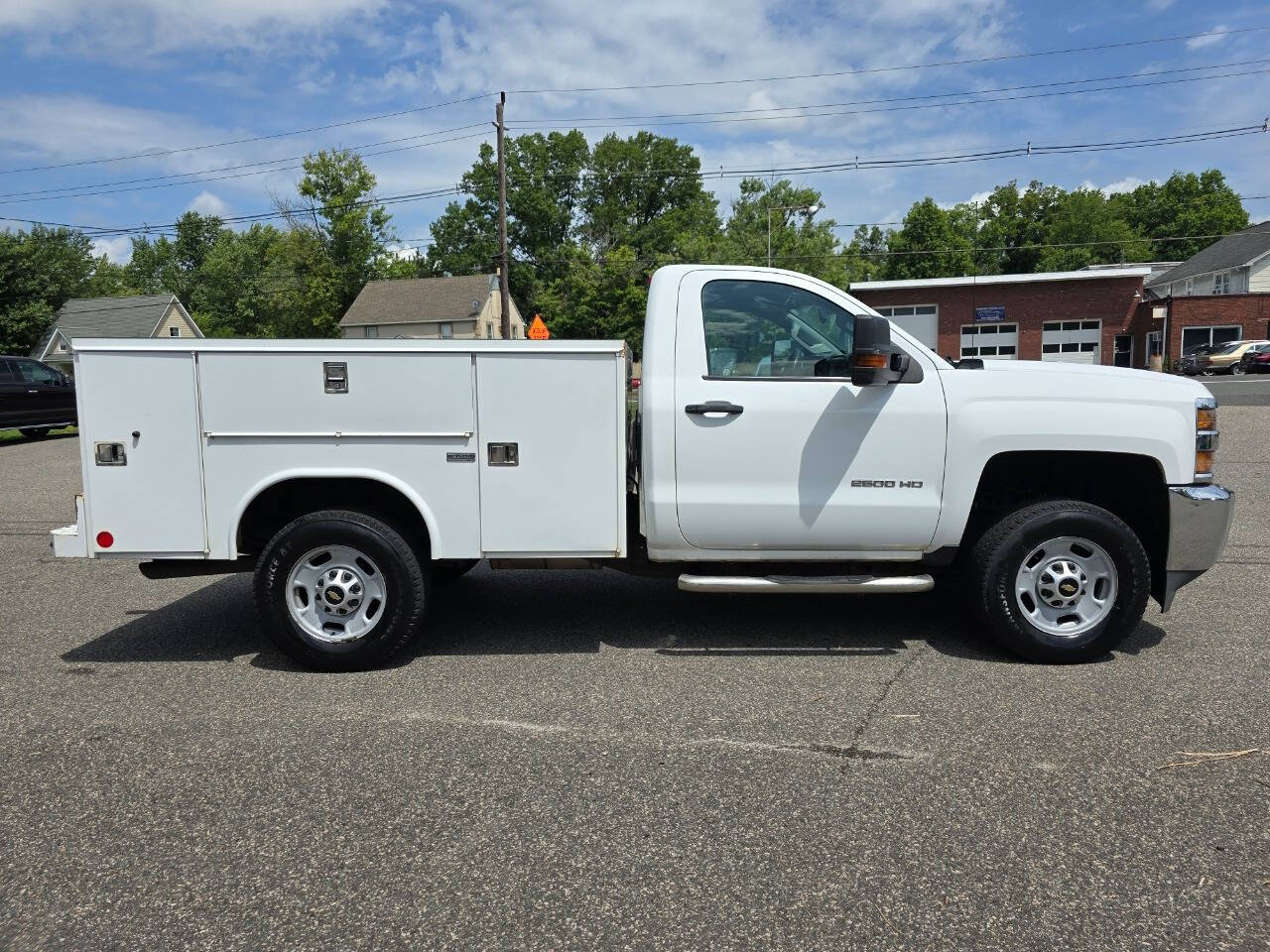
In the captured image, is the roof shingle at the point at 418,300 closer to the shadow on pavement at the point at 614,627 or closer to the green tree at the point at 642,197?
the green tree at the point at 642,197

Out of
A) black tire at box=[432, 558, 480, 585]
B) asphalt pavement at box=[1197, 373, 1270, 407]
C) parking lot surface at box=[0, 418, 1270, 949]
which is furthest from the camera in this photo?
asphalt pavement at box=[1197, 373, 1270, 407]

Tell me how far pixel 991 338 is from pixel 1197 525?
1700 inches

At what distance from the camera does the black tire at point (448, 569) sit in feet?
19.3

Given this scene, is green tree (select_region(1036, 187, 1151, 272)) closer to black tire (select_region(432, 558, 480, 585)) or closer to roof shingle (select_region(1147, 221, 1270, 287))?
roof shingle (select_region(1147, 221, 1270, 287))

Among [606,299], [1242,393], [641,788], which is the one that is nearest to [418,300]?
[606,299]

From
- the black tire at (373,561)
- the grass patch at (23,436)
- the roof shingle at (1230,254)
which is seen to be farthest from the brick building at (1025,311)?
the black tire at (373,561)

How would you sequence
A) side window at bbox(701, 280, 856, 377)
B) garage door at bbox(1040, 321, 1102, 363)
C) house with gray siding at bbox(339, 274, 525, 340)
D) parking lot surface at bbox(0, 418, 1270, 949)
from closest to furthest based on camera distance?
parking lot surface at bbox(0, 418, 1270, 949) < side window at bbox(701, 280, 856, 377) < garage door at bbox(1040, 321, 1102, 363) < house with gray siding at bbox(339, 274, 525, 340)

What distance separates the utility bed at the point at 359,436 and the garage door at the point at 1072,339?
4406cm

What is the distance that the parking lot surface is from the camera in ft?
9.13

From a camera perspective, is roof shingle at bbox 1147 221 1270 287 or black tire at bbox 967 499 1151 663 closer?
black tire at bbox 967 499 1151 663

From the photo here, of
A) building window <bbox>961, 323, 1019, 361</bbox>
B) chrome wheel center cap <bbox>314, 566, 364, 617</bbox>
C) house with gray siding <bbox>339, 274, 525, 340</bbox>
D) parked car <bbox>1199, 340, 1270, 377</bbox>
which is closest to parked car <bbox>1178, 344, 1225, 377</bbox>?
parked car <bbox>1199, 340, 1270, 377</bbox>

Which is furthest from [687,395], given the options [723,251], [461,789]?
[723,251]

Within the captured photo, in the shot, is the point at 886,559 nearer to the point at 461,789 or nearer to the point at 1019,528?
the point at 1019,528

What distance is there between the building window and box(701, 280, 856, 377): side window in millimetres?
42335
